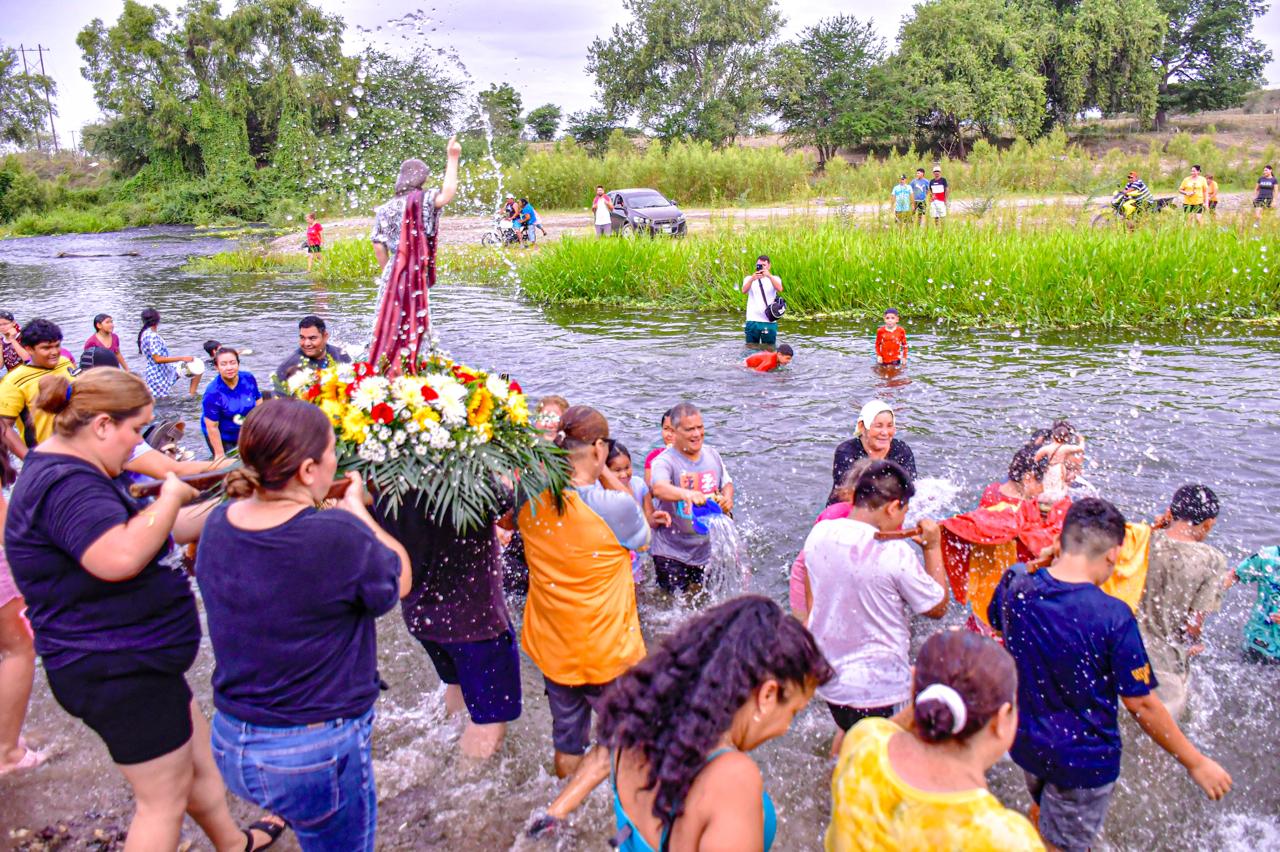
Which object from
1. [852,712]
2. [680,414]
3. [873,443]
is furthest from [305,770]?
[873,443]

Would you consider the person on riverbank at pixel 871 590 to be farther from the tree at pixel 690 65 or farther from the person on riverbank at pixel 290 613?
the tree at pixel 690 65

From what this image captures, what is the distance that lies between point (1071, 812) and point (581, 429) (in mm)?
2453

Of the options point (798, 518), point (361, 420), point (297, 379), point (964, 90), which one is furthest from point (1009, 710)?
point (964, 90)

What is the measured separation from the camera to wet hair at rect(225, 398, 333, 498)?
2789 mm

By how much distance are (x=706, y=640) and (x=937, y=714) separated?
0.60m

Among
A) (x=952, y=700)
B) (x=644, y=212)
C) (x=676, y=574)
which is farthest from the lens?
(x=644, y=212)

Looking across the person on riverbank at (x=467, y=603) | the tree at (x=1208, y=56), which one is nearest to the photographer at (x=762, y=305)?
the person on riverbank at (x=467, y=603)

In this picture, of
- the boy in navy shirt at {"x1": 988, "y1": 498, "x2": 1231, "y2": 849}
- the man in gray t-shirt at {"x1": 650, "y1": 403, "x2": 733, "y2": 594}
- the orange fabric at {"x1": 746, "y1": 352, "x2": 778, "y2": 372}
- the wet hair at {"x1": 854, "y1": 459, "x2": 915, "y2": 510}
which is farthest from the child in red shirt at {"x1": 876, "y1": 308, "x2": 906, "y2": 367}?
the boy in navy shirt at {"x1": 988, "y1": 498, "x2": 1231, "y2": 849}

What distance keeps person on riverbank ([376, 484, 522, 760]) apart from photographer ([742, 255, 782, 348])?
9549 mm

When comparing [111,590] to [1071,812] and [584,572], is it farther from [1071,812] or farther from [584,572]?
[1071,812]

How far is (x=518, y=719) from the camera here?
509 centimetres

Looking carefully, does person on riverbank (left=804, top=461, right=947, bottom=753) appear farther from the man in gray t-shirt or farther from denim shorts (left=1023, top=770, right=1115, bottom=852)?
the man in gray t-shirt

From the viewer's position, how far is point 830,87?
52.2 m

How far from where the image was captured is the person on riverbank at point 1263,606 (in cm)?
503
